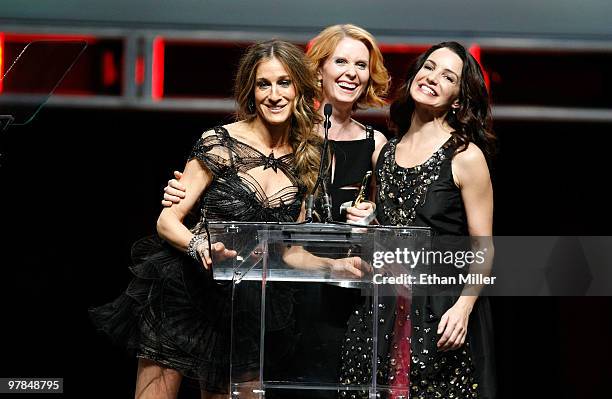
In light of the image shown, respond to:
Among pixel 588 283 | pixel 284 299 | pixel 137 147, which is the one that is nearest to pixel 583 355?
pixel 588 283

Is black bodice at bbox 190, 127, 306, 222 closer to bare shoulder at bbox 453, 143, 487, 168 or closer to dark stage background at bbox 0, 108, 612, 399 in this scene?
bare shoulder at bbox 453, 143, 487, 168

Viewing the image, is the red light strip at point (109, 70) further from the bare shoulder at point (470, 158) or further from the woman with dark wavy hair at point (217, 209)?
the bare shoulder at point (470, 158)

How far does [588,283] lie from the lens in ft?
16.5

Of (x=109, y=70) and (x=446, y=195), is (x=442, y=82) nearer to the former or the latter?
(x=446, y=195)

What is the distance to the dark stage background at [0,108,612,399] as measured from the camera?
197 inches

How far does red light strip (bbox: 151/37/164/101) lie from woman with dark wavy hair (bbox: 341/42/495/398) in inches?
51.8

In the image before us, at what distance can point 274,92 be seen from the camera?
346 centimetres

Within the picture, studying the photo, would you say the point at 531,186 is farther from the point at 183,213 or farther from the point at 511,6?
the point at 183,213

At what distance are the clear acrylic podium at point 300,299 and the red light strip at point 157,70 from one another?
1893 millimetres

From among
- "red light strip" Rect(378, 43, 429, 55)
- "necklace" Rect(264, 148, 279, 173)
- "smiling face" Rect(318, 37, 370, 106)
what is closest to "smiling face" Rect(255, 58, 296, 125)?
"necklace" Rect(264, 148, 279, 173)

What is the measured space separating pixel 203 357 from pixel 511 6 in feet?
6.96

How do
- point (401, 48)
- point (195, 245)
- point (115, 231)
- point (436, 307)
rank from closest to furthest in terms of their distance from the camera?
point (195, 245) → point (436, 307) → point (401, 48) → point (115, 231)

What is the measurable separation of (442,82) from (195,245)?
0.96m

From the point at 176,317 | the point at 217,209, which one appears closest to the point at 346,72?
the point at 217,209
